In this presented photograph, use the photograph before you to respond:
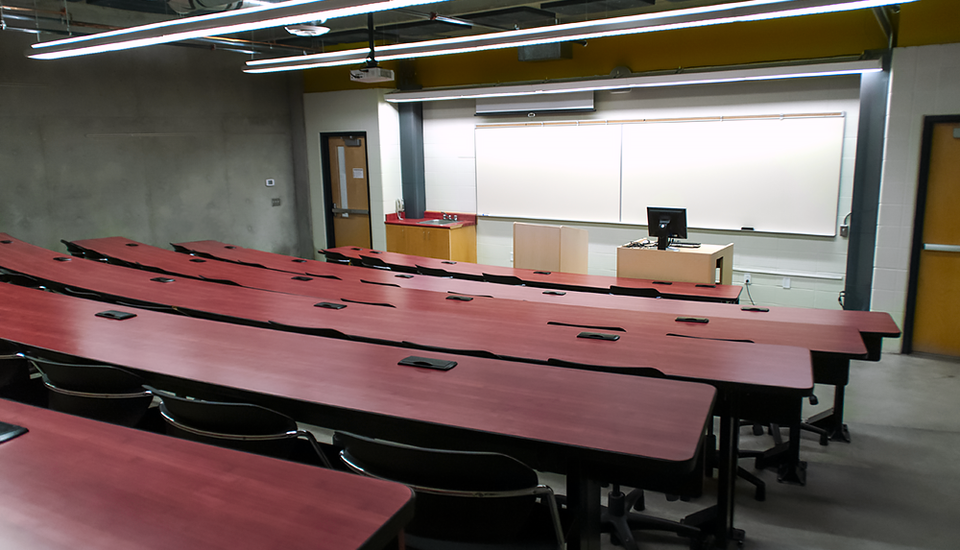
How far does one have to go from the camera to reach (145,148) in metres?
8.12

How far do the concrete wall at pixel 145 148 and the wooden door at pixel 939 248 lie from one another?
25.9 ft

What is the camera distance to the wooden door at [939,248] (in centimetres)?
534

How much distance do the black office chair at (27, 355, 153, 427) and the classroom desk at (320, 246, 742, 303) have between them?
10.7ft

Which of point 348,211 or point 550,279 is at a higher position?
point 348,211

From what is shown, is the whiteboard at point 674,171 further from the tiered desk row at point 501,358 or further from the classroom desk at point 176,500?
the classroom desk at point 176,500

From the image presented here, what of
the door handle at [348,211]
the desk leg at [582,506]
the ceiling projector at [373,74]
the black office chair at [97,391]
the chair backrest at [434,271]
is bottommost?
the desk leg at [582,506]

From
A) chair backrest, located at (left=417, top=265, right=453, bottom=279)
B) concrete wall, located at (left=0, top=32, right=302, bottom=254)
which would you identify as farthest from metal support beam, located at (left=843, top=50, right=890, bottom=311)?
concrete wall, located at (left=0, top=32, right=302, bottom=254)

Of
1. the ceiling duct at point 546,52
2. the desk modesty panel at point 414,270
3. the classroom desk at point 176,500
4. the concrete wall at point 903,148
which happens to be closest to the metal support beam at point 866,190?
the concrete wall at point 903,148

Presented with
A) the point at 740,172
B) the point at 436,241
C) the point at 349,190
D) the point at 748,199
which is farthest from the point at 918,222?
the point at 349,190

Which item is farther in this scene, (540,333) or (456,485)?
(540,333)

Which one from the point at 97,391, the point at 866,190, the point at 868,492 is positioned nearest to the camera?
the point at 97,391

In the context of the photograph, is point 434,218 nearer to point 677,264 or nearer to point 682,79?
point 682,79

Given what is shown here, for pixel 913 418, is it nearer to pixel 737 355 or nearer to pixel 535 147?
pixel 737 355

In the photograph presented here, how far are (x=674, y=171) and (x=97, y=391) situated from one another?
6.00 meters
